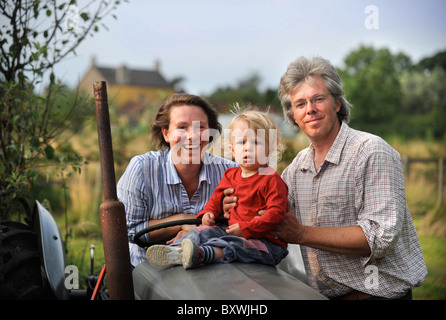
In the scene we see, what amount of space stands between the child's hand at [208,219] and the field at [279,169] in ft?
6.29

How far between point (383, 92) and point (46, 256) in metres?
26.3

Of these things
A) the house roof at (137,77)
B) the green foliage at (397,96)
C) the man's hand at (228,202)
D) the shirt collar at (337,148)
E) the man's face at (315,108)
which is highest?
the house roof at (137,77)

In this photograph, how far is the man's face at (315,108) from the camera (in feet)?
8.31

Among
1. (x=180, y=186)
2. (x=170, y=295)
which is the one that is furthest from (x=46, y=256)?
(x=170, y=295)

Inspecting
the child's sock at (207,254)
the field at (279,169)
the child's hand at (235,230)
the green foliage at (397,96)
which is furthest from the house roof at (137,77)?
the child's sock at (207,254)

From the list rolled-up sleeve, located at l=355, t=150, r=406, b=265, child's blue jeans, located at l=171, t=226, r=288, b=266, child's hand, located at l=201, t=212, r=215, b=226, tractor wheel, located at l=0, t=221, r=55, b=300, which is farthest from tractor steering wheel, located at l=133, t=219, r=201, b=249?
rolled-up sleeve, located at l=355, t=150, r=406, b=265

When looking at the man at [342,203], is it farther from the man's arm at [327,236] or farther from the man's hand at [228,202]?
the man's hand at [228,202]

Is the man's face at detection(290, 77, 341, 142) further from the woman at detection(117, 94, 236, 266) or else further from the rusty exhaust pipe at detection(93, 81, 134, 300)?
the rusty exhaust pipe at detection(93, 81, 134, 300)

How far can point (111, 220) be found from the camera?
68.0 inches

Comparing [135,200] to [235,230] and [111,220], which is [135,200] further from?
[111,220]

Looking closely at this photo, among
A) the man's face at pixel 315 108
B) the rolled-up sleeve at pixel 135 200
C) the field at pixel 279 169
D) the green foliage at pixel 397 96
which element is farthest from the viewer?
the green foliage at pixel 397 96

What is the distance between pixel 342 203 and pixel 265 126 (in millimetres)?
549

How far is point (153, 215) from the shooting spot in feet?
9.20

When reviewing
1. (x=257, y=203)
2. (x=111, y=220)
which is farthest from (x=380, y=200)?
(x=111, y=220)
